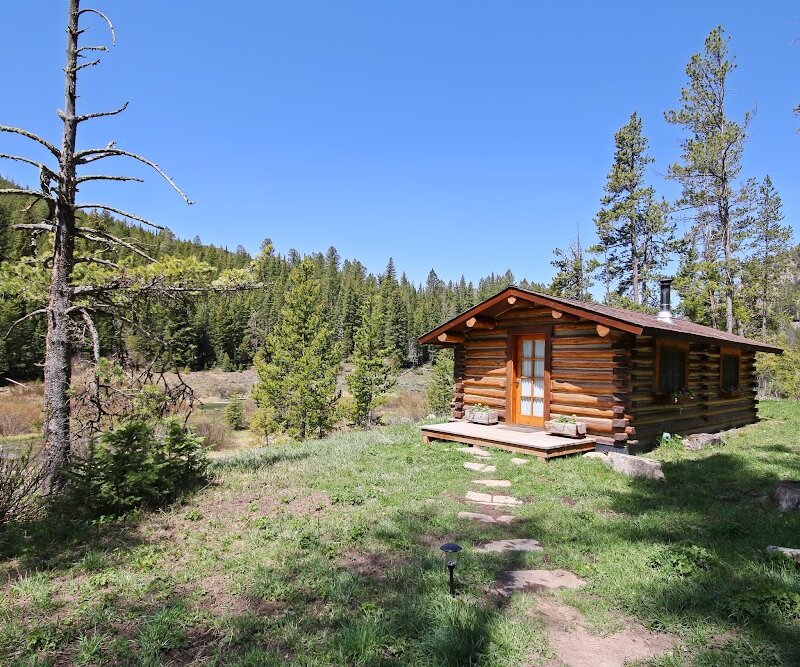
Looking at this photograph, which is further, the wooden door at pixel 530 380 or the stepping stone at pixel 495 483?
the wooden door at pixel 530 380

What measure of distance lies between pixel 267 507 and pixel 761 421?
17252 mm

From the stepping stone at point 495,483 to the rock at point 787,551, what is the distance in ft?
11.5

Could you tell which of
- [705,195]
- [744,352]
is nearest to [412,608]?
[744,352]

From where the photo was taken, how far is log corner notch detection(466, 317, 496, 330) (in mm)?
12205

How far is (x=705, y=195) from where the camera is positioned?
2419cm

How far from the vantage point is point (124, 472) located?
591 centimetres

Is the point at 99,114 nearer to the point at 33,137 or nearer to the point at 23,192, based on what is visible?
the point at 33,137

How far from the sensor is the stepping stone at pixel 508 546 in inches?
192

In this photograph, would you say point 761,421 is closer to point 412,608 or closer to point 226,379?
point 412,608

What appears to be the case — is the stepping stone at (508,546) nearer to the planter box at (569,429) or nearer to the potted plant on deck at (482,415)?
the planter box at (569,429)

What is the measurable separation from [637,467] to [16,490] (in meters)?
8.93

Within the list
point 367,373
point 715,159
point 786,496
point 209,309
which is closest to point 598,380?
point 786,496

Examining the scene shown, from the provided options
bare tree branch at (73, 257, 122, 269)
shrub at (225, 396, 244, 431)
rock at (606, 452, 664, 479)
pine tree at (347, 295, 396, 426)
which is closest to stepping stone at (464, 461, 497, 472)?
rock at (606, 452, 664, 479)

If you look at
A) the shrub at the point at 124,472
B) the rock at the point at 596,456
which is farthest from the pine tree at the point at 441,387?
the shrub at the point at 124,472
